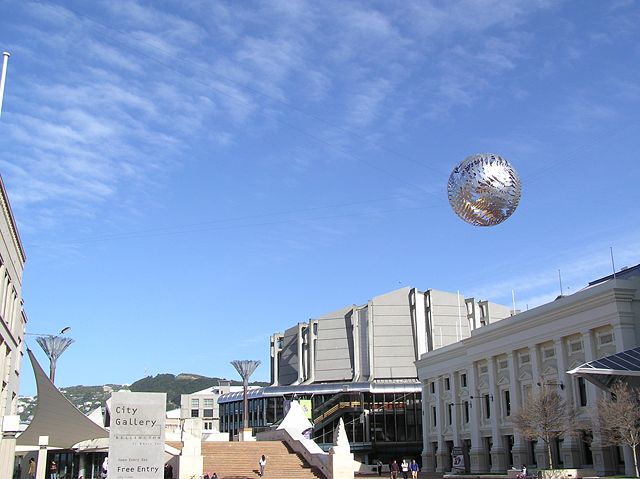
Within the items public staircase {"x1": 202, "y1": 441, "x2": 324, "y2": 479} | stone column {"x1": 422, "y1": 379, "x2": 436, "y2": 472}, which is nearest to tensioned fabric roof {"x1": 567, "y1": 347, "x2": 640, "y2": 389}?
public staircase {"x1": 202, "y1": 441, "x2": 324, "y2": 479}

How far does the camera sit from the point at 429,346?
8200 cm

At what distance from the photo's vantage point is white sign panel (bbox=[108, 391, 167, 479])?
651 inches

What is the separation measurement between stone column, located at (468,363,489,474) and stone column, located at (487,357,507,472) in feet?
5.15

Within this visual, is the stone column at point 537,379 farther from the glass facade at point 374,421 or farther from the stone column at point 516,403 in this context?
the glass facade at point 374,421

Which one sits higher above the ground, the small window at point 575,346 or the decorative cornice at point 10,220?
the decorative cornice at point 10,220

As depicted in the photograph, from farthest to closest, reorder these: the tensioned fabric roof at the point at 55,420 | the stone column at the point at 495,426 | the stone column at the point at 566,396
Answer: the stone column at the point at 495,426, the stone column at the point at 566,396, the tensioned fabric roof at the point at 55,420

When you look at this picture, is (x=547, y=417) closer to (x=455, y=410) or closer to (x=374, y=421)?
(x=455, y=410)

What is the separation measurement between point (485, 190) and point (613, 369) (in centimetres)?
1869

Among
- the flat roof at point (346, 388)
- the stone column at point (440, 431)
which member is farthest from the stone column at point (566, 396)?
the flat roof at point (346, 388)

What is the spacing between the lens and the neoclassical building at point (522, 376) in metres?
40.4

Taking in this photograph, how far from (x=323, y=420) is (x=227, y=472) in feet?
119

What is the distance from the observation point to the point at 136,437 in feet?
54.9

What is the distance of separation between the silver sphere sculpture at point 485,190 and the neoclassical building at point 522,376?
23.4 meters

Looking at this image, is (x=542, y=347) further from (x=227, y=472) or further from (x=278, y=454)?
(x=227, y=472)
